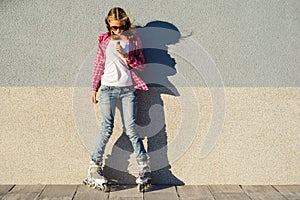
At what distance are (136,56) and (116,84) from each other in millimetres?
303

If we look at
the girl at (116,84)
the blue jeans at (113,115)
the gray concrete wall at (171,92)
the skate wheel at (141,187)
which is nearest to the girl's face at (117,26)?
the girl at (116,84)

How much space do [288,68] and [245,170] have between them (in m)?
1.02

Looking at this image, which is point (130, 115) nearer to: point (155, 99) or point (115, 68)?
point (155, 99)

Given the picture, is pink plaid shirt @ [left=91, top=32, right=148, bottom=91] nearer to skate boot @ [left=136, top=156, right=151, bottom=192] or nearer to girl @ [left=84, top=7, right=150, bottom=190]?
girl @ [left=84, top=7, right=150, bottom=190]

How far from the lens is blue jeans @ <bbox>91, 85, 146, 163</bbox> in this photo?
3766 millimetres

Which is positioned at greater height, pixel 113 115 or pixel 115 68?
pixel 115 68

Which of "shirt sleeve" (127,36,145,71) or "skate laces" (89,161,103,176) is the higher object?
"shirt sleeve" (127,36,145,71)

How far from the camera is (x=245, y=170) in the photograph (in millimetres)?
4035

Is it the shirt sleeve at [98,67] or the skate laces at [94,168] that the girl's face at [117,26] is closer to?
the shirt sleeve at [98,67]

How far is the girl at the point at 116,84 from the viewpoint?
3730mm

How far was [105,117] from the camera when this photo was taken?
Result: 379cm

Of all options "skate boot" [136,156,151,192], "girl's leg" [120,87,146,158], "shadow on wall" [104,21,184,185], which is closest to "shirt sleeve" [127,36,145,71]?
"shadow on wall" [104,21,184,185]

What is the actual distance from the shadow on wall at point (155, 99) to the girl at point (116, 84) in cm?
14

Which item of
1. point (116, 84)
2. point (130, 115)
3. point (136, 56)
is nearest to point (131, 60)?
point (136, 56)
